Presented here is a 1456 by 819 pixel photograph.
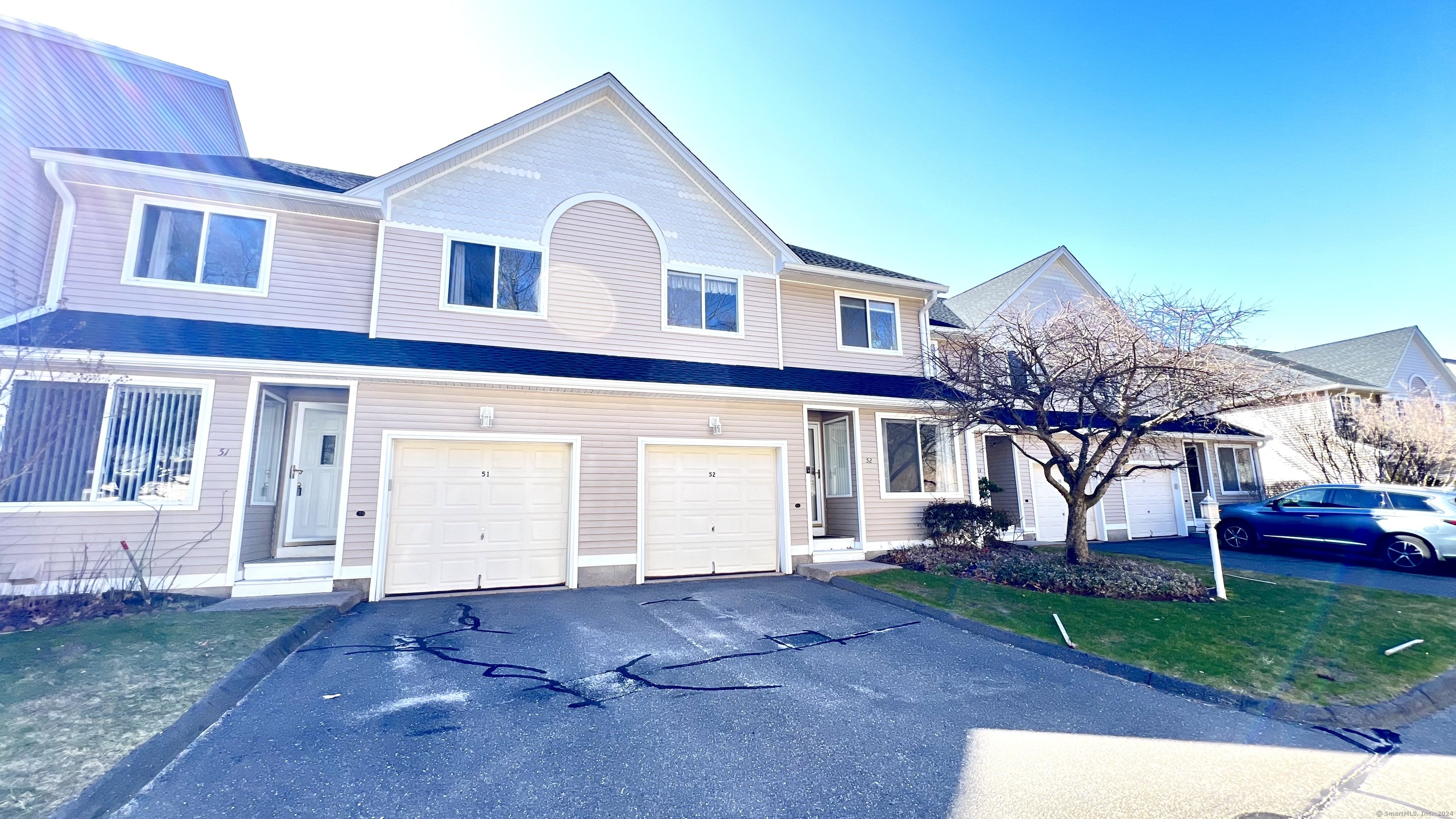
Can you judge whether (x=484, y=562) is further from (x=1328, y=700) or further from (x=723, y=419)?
(x=1328, y=700)

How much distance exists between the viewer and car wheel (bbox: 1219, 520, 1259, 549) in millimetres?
13586

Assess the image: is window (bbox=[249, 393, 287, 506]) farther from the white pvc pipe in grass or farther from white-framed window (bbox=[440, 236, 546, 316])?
the white pvc pipe in grass

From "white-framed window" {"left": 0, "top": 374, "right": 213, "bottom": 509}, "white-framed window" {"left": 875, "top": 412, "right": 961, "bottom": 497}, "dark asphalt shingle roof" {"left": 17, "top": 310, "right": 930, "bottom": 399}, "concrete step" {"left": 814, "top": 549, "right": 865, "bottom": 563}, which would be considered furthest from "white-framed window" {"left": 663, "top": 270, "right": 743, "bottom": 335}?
"white-framed window" {"left": 0, "top": 374, "right": 213, "bottom": 509}

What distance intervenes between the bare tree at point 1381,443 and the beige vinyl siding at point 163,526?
91.1 ft

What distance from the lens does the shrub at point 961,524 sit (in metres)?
11.3

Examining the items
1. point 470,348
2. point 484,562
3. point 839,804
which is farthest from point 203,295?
point 839,804

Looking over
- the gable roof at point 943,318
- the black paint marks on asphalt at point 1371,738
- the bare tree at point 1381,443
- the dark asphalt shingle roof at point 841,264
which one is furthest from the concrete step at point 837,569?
the bare tree at point 1381,443

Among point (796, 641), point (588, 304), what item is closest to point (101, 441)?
point (588, 304)

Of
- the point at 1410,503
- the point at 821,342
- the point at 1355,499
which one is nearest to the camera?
the point at 1410,503

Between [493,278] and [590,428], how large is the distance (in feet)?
10.3

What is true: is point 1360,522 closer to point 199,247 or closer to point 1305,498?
point 1305,498

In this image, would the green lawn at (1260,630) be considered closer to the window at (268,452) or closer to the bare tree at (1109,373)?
the bare tree at (1109,373)

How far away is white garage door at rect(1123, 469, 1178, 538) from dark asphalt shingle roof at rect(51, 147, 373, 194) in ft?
63.7

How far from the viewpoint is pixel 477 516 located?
29.1 ft
